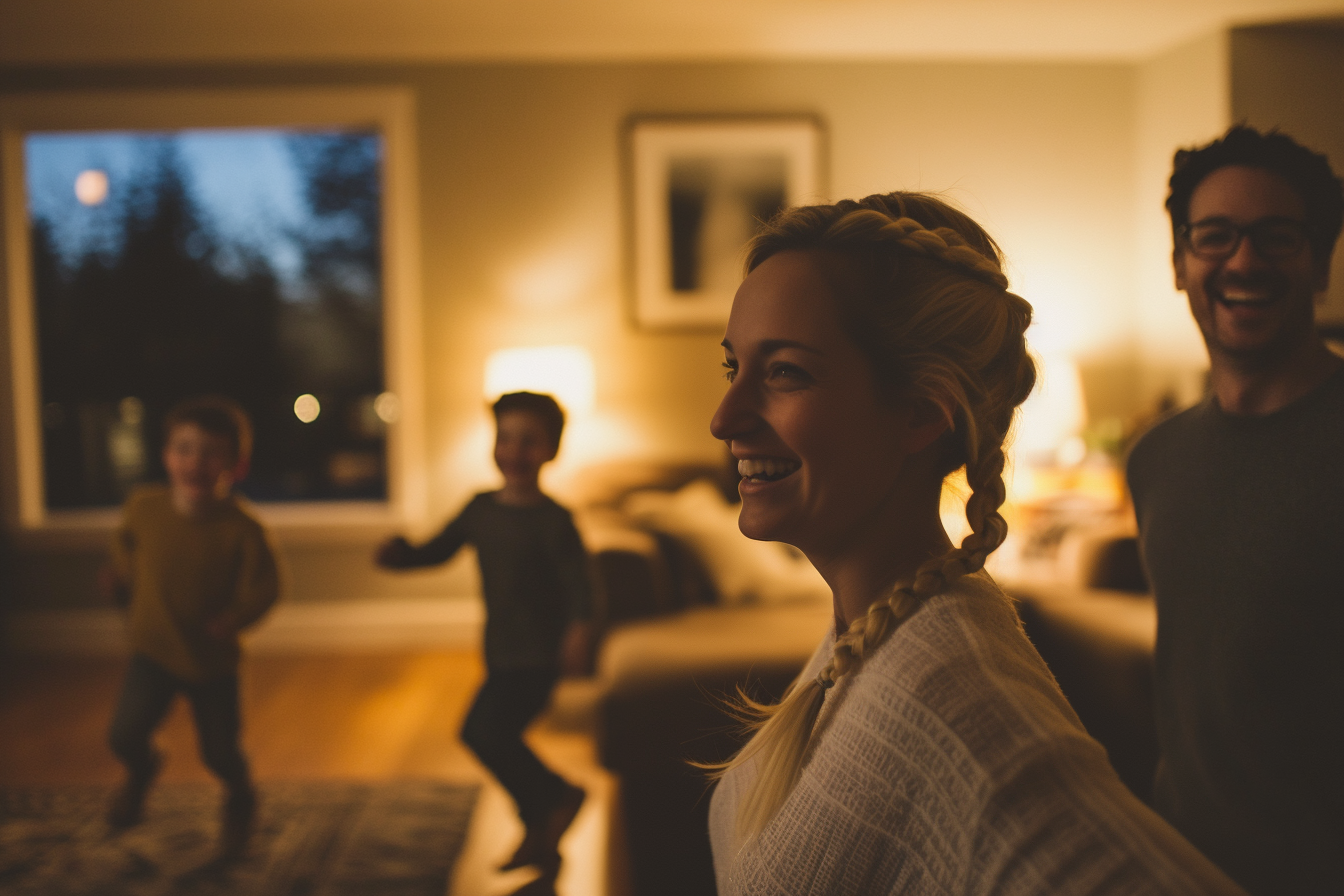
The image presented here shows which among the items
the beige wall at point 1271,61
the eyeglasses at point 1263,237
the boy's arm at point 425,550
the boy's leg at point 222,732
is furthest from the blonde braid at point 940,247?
the beige wall at point 1271,61

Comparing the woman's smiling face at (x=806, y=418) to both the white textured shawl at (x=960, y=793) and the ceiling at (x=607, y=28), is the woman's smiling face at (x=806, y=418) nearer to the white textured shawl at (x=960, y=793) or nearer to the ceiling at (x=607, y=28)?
the white textured shawl at (x=960, y=793)

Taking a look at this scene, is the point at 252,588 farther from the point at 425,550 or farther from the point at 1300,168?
the point at 1300,168

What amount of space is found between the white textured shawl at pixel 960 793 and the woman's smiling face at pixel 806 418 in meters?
0.10

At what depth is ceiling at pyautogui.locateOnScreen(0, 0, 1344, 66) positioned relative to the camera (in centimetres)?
366

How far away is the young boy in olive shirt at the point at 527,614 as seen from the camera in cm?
163

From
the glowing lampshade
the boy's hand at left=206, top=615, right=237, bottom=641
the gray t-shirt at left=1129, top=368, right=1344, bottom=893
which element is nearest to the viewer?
the gray t-shirt at left=1129, top=368, right=1344, bottom=893

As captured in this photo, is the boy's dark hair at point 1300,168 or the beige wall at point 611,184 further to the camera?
the beige wall at point 611,184

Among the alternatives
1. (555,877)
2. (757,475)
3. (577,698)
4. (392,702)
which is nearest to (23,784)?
(392,702)

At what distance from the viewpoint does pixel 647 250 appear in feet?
14.0

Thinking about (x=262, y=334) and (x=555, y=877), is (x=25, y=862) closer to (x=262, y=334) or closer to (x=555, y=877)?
(x=555, y=877)

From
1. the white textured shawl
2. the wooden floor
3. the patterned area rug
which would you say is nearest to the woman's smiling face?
the white textured shawl

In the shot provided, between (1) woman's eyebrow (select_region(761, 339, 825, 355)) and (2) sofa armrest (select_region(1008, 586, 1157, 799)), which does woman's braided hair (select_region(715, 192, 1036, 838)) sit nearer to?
(1) woman's eyebrow (select_region(761, 339, 825, 355))

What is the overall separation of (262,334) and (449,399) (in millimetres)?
993

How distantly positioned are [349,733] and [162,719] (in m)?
0.92
